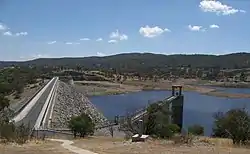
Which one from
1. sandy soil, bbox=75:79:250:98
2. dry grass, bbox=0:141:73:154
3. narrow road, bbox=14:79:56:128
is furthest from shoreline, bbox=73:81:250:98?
dry grass, bbox=0:141:73:154

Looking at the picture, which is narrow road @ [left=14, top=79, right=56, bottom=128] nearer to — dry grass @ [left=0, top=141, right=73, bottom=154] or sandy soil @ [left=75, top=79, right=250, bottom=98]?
dry grass @ [left=0, top=141, right=73, bottom=154]

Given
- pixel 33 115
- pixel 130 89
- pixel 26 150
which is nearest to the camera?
pixel 26 150

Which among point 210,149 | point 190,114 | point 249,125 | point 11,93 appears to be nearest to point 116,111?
point 190,114

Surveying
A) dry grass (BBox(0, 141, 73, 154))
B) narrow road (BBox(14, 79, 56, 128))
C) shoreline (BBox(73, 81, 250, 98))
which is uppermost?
dry grass (BBox(0, 141, 73, 154))

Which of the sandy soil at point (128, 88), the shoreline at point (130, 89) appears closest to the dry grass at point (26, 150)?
the shoreline at point (130, 89)

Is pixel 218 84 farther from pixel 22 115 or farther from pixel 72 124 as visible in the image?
pixel 72 124

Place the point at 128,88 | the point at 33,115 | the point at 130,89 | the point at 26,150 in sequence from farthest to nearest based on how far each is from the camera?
the point at 128,88, the point at 130,89, the point at 33,115, the point at 26,150

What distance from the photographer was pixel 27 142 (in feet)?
58.2

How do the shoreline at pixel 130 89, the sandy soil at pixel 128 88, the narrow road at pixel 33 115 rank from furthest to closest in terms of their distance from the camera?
the sandy soil at pixel 128 88 → the shoreline at pixel 130 89 → the narrow road at pixel 33 115

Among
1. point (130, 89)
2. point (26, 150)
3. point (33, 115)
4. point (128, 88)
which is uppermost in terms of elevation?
point (26, 150)

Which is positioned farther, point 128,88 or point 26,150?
point 128,88

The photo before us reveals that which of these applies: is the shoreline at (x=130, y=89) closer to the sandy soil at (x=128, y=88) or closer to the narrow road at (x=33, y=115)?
the sandy soil at (x=128, y=88)

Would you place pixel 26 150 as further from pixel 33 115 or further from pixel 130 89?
pixel 130 89

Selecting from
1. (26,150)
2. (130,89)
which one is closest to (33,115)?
(26,150)
